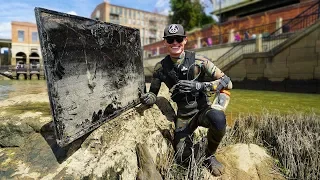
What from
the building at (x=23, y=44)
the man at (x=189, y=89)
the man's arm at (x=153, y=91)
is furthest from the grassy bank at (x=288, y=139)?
the building at (x=23, y=44)

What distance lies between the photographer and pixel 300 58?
14344 mm

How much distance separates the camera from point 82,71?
2.54m

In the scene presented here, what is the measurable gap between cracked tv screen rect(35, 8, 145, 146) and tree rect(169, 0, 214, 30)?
1619 inches

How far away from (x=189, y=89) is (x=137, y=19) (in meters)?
75.0

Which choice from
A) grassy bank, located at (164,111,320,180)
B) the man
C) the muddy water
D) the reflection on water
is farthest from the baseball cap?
the reflection on water

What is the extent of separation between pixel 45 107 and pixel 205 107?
6.89 feet

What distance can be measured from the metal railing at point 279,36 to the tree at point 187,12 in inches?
931

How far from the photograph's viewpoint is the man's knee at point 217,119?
10.5ft

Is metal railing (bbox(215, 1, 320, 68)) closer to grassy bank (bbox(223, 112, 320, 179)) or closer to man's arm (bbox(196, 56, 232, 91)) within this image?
grassy bank (bbox(223, 112, 320, 179))

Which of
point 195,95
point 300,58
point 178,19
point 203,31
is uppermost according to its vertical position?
point 178,19

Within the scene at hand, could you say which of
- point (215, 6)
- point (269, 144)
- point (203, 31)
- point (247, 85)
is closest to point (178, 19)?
point (215, 6)

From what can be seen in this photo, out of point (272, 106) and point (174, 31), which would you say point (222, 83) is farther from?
point (272, 106)

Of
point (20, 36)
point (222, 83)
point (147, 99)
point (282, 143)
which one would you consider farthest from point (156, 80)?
point (20, 36)

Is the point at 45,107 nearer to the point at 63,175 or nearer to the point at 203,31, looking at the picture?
the point at 63,175
